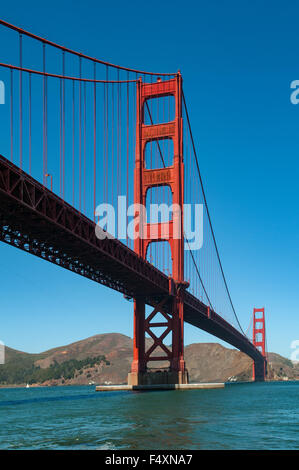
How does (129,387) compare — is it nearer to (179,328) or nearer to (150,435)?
(179,328)

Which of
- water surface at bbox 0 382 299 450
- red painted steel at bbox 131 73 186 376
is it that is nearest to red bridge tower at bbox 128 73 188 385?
red painted steel at bbox 131 73 186 376

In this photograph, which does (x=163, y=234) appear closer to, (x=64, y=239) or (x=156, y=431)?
(x=64, y=239)

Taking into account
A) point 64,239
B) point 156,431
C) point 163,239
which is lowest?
point 156,431

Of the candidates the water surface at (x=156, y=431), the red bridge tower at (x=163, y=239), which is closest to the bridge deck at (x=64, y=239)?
the red bridge tower at (x=163, y=239)

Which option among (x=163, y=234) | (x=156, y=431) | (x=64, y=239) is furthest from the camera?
(x=163, y=234)

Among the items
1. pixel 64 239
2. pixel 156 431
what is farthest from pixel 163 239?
pixel 156 431

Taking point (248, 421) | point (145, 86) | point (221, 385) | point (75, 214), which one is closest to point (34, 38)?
point (75, 214)

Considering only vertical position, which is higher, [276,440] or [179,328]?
[179,328]

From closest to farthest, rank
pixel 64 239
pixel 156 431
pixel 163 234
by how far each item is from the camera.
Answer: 1. pixel 156 431
2. pixel 64 239
3. pixel 163 234
